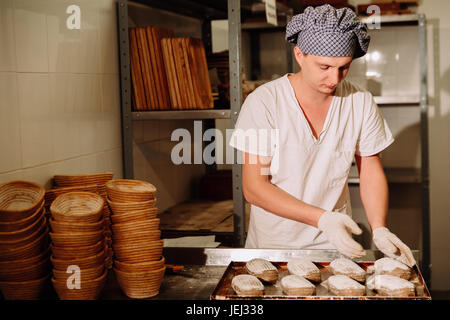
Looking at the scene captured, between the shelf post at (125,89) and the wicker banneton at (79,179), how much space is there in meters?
0.54

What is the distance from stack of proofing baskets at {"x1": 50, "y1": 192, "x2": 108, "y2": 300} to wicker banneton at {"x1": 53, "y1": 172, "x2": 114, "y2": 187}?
1.16 ft

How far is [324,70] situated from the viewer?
5.06 ft

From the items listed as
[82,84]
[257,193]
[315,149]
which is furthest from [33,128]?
[315,149]

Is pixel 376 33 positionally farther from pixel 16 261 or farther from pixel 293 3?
pixel 16 261

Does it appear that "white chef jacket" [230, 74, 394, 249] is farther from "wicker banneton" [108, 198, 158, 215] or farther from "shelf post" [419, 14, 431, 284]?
"shelf post" [419, 14, 431, 284]

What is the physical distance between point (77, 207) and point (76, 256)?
0.15m

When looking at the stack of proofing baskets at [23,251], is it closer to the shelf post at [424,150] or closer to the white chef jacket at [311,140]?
the white chef jacket at [311,140]

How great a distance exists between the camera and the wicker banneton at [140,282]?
1.29m

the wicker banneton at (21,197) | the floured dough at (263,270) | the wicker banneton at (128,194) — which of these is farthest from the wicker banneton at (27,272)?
the floured dough at (263,270)

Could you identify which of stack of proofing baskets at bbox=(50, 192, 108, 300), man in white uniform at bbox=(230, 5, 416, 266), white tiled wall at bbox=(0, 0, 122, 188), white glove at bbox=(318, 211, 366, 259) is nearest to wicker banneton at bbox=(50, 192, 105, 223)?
stack of proofing baskets at bbox=(50, 192, 108, 300)

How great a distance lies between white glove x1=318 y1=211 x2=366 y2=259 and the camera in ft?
4.43

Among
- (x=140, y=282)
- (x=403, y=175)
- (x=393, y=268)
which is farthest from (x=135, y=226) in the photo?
(x=403, y=175)

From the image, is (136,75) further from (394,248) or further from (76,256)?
(394,248)
